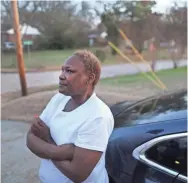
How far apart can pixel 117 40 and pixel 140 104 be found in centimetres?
2535

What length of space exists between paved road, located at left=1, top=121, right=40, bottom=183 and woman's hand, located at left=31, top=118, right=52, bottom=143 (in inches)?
78.8

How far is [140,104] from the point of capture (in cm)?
303

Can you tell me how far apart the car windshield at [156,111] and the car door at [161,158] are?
224 mm

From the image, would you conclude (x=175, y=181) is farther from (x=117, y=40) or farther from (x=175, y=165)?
(x=117, y=40)

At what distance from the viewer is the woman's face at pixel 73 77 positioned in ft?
5.37

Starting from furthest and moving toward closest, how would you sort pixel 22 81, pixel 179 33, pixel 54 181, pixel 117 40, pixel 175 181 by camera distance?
pixel 117 40 → pixel 179 33 → pixel 22 81 → pixel 175 181 → pixel 54 181

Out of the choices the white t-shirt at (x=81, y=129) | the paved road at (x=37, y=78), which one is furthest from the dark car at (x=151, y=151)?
the paved road at (x=37, y=78)

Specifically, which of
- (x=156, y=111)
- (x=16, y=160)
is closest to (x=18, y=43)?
(x=16, y=160)

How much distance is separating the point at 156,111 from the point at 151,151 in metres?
0.53

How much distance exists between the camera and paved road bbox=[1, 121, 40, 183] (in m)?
3.72

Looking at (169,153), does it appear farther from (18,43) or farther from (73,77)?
(18,43)

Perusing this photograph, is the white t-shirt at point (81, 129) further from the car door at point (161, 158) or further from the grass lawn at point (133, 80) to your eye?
the grass lawn at point (133, 80)

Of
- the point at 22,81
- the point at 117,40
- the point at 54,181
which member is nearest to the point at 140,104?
the point at 54,181

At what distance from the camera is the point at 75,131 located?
5.24 ft
